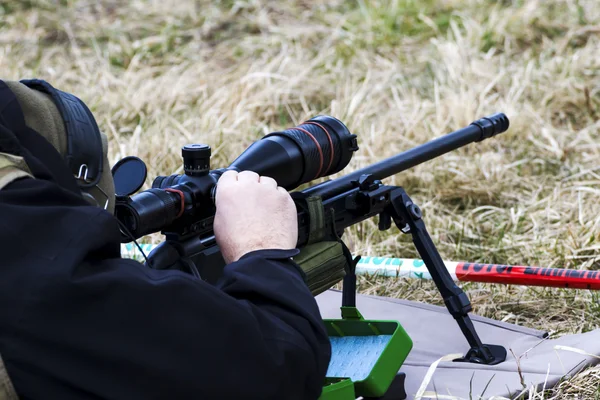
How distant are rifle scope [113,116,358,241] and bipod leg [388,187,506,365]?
0.41 meters

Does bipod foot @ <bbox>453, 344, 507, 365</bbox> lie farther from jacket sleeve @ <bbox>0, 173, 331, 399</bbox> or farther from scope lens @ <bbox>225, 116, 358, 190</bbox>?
jacket sleeve @ <bbox>0, 173, 331, 399</bbox>

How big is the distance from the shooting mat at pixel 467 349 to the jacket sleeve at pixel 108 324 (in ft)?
4.25

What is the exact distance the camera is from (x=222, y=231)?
1956 millimetres

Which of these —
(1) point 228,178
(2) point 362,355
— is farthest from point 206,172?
(2) point 362,355

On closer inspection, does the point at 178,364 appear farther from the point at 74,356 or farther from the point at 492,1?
the point at 492,1

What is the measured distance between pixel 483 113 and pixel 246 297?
13.5ft

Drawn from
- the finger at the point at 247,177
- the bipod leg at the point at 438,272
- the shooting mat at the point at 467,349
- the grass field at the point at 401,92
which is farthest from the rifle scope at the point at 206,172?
the grass field at the point at 401,92

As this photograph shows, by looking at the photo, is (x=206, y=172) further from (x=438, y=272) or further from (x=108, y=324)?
(x=438, y=272)

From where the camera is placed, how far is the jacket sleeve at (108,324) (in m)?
1.47

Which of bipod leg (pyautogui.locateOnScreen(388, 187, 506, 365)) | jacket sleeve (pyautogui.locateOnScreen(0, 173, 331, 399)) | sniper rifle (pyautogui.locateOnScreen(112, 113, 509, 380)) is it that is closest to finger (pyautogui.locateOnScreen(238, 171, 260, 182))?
sniper rifle (pyautogui.locateOnScreen(112, 113, 509, 380))

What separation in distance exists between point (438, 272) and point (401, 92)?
3333 mm

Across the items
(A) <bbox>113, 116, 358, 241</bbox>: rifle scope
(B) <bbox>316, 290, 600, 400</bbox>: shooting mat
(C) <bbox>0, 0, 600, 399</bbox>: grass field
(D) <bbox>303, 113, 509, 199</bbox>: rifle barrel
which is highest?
(A) <bbox>113, 116, 358, 241</bbox>: rifle scope

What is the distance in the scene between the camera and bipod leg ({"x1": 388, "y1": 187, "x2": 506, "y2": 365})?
9.98ft

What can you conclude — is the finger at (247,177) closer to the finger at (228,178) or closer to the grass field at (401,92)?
the finger at (228,178)
